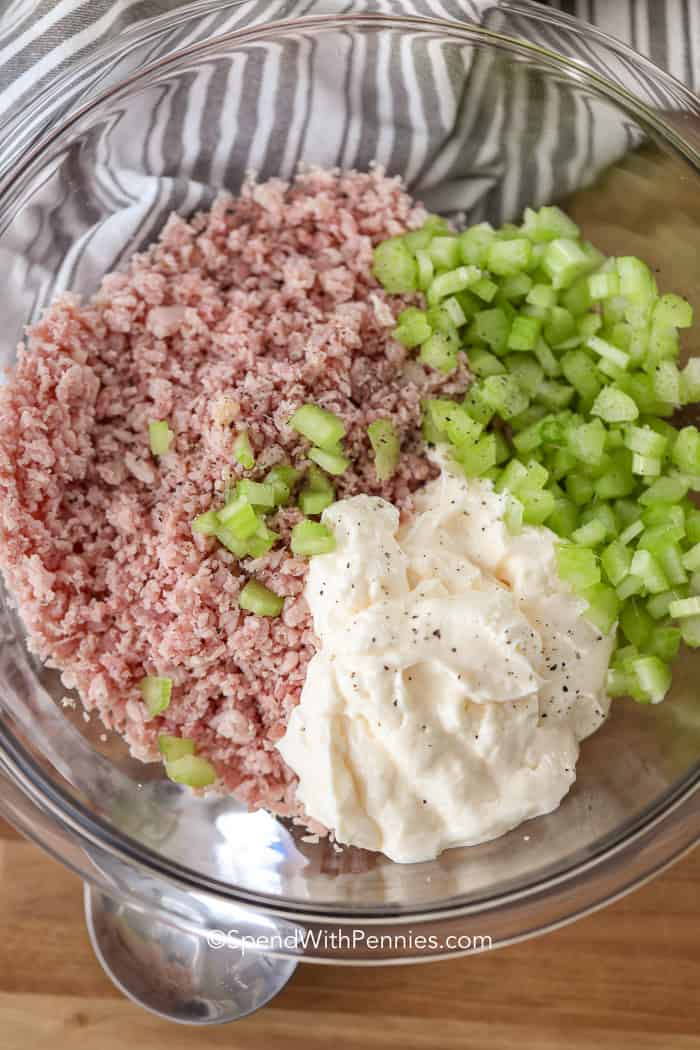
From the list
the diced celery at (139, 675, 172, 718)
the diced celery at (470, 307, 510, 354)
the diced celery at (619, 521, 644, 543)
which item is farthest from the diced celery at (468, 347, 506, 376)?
the diced celery at (139, 675, 172, 718)

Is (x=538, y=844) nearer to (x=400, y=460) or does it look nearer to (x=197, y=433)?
(x=400, y=460)

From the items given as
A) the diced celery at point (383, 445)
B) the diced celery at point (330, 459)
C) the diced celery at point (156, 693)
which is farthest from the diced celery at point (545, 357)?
the diced celery at point (156, 693)

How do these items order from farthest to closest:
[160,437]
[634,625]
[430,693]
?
1. [634,625]
2. [160,437]
3. [430,693]

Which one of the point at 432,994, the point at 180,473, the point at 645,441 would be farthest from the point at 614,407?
the point at 432,994

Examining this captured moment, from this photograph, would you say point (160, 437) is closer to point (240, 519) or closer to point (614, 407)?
point (240, 519)

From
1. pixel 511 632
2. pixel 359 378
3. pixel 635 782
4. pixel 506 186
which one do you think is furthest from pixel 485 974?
pixel 506 186

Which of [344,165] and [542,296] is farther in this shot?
[344,165]

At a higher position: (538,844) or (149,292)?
(149,292)
